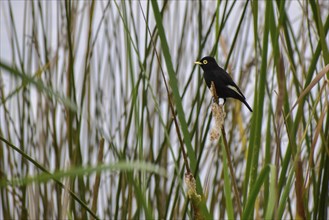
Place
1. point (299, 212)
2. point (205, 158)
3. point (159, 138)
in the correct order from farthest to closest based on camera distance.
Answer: point (205, 158), point (159, 138), point (299, 212)

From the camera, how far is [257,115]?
2.32 ft

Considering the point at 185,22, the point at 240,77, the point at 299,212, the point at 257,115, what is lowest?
the point at 299,212

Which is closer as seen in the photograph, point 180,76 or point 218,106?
point 218,106

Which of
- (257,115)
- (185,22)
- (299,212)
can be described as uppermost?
(185,22)

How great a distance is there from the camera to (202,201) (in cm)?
72

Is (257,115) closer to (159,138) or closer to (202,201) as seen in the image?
(202,201)

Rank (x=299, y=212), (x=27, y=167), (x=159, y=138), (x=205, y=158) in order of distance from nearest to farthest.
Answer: (x=299, y=212) < (x=27, y=167) < (x=159, y=138) < (x=205, y=158)

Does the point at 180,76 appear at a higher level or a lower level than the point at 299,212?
higher

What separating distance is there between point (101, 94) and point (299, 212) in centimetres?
114

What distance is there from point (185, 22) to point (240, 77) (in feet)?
0.77

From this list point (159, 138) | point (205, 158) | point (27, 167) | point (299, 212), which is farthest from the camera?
point (205, 158)

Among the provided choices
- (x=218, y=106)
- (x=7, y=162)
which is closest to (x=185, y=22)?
(x=7, y=162)

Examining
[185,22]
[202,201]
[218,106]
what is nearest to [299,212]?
[202,201]

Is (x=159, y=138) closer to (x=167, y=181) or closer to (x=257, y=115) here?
(x=167, y=181)
